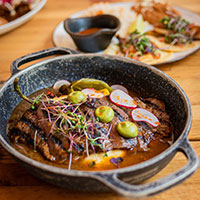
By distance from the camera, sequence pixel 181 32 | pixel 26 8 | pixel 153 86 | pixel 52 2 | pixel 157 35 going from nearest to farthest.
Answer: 1. pixel 153 86
2. pixel 181 32
3. pixel 157 35
4. pixel 26 8
5. pixel 52 2

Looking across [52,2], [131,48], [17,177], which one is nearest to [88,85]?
[17,177]

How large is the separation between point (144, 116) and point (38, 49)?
6.56 feet

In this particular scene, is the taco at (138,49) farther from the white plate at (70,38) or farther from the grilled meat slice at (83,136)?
the grilled meat slice at (83,136)

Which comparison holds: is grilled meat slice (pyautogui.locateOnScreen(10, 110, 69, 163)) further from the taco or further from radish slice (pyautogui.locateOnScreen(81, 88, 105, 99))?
the taco

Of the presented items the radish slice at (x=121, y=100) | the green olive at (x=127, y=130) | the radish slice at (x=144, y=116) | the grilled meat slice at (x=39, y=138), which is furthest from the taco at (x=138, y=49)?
the grilled meat slice at (x=39, y=138)

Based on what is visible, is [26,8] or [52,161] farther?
[26,8]

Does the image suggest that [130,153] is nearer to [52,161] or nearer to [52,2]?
[52,161]

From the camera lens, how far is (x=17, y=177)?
1.71m

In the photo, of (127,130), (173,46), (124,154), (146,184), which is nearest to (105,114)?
(127,130)

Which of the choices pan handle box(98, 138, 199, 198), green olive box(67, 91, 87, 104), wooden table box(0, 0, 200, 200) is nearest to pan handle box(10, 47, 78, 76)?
green olive box(67, 91, 87, 104)

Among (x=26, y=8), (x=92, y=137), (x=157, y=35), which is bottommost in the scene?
(x=157, y=35)

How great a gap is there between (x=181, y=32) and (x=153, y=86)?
5.21 feet

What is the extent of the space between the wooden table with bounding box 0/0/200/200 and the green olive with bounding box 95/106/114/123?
50 centimetres

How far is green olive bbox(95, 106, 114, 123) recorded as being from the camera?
178 centimetres
